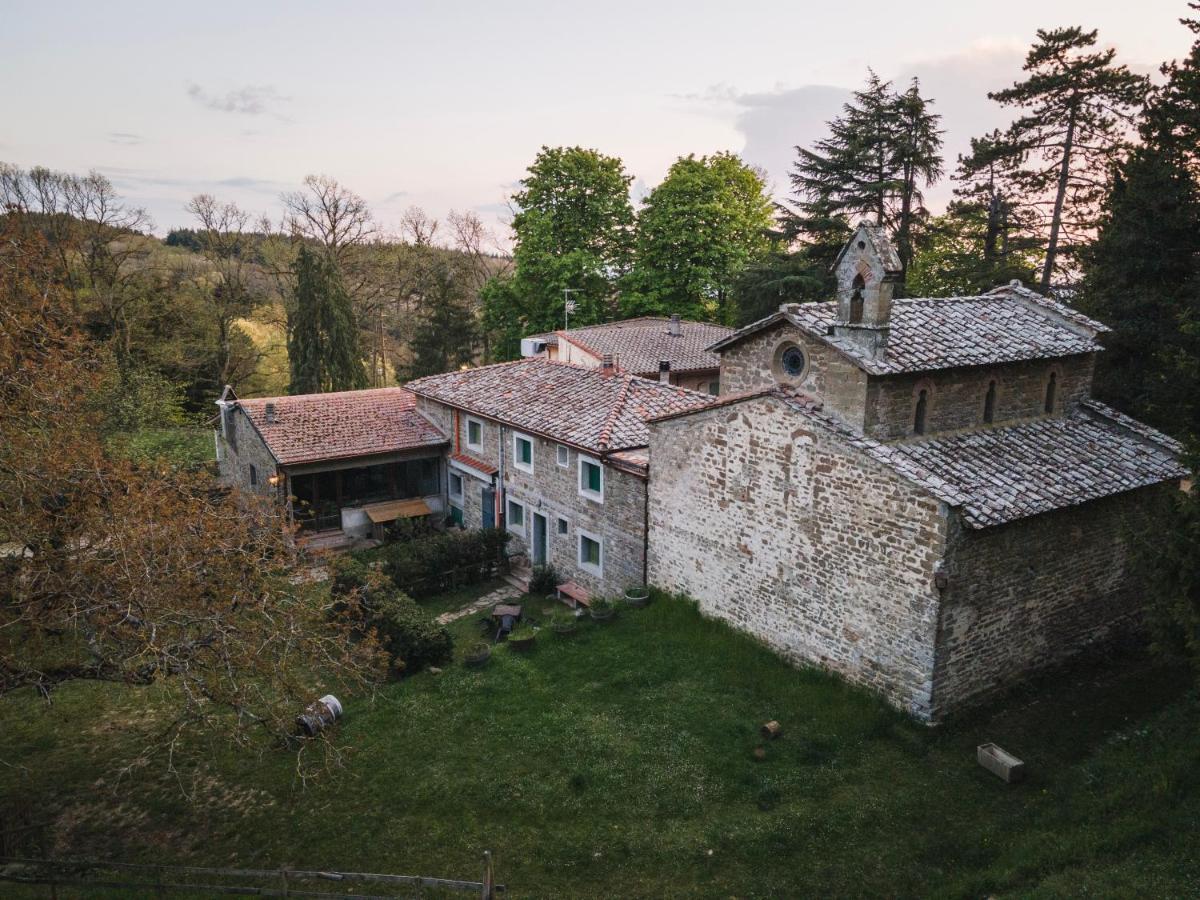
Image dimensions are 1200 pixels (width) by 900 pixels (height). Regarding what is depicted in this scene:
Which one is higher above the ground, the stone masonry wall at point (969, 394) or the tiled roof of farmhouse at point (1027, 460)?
the stone masonry wall at point (969, 394)

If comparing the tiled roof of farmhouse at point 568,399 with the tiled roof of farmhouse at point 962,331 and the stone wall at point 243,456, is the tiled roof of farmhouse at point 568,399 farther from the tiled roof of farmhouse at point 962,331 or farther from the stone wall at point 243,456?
the stone wall at point 243,456

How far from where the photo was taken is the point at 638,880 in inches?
397

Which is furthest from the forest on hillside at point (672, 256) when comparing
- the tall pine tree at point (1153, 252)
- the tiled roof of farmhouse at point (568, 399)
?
the tiled roof of farmhouse at point (568, 399)

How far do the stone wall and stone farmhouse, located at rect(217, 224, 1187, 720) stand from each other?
11.3m

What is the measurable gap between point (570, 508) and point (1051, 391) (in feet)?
37.9

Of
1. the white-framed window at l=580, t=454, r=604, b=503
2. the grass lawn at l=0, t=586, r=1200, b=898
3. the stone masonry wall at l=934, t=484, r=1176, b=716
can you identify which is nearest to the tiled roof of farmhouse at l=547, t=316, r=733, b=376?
the white-framed window at l=580, t=454, r=604, b=503

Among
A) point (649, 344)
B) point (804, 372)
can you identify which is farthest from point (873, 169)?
point (804, 372)

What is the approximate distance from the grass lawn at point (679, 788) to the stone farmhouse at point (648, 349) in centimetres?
1769

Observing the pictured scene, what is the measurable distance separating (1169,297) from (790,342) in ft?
41.1

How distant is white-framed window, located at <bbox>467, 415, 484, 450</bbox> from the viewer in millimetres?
24998

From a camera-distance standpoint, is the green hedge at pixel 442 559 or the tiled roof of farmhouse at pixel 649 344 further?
the tiled roof of farmhouse at pixel 649 344

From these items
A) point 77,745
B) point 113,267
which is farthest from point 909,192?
point 113,267

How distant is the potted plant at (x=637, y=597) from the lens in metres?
17.8

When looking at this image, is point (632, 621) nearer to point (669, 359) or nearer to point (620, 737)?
point (620, 737)
